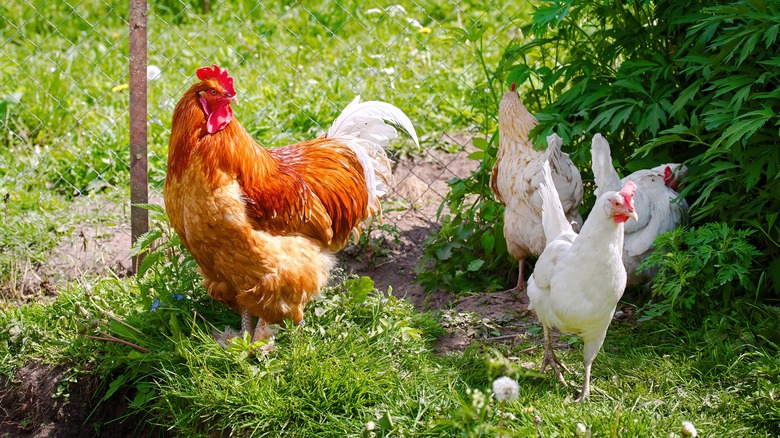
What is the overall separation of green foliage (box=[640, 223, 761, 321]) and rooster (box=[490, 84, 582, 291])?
63 cm

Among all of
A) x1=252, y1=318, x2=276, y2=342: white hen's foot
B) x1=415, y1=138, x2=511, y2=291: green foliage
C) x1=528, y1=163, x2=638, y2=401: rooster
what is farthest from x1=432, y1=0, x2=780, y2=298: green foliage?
x1=252, y1=318, x2=276, y2=342: white hen's foot

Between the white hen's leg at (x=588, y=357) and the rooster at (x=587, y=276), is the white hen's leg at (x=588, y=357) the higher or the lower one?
the lower one

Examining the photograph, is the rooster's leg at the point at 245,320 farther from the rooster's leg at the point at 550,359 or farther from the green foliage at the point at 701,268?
the green foliage at the point at 701,268

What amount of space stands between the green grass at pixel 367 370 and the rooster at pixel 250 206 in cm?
23

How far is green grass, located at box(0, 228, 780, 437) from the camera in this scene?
11.0 ft

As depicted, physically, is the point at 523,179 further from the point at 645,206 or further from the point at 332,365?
the point at 332,365

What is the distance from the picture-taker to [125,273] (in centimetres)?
493

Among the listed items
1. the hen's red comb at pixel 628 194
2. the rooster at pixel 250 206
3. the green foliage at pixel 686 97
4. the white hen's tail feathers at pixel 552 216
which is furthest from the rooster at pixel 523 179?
the hen's red comb at pixel 628 194

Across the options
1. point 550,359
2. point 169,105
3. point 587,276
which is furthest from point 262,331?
point 169,105

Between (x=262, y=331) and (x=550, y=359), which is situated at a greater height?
(x=262, y=331)

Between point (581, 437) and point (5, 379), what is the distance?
2.93 meters

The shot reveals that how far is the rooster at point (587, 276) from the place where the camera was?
3146mm

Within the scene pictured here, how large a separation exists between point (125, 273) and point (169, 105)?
6.24ft

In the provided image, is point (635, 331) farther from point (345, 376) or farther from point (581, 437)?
point (345, 376)
